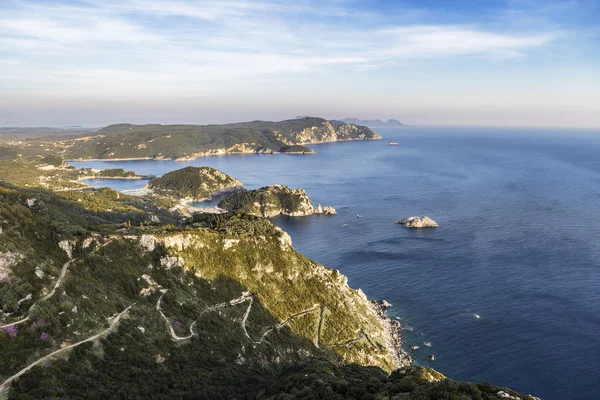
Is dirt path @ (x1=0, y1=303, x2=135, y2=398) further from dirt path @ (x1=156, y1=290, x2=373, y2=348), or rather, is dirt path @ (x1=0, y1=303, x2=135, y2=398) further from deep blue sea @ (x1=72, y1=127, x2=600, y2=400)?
deep blue sea @ (x1=72, y1=127, x2=600, y2=400)

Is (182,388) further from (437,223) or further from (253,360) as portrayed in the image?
(437,223)

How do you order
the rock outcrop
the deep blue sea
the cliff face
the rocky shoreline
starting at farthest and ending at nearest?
the rock outcrop → the cliff face → the rocky shoreline → the deep blue sea

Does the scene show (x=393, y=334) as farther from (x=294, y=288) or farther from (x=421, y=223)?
(x=421, y=223)

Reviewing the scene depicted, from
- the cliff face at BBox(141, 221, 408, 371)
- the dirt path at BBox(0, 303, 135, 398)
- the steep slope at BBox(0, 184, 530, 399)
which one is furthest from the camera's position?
the cliff face at BBox(141, 221, 408, 371)

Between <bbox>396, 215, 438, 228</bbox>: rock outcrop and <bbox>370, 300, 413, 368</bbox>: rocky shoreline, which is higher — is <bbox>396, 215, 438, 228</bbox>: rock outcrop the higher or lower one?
the higher one

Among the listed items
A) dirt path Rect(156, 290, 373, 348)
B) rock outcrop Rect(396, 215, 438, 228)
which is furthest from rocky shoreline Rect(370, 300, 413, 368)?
rock outcrop Rect(396, 215, 438, 228)

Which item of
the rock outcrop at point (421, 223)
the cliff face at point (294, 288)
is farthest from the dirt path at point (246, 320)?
the rock outcrop at point (421, 223)

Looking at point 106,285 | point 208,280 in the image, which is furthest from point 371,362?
point 106,285

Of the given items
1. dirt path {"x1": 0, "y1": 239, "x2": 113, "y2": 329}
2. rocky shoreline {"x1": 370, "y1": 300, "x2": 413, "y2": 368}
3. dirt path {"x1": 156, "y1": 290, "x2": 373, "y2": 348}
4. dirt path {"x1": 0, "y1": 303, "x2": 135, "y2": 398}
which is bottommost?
rocky shoreline {"x1": 370, "y1": 300, "x2": 413, "y2": 368}
